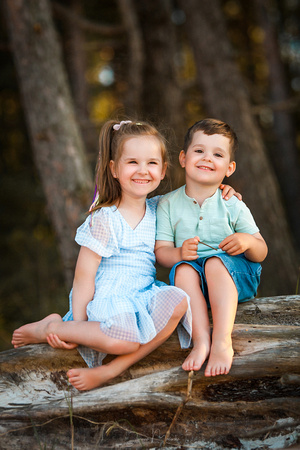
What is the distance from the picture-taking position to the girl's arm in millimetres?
2375

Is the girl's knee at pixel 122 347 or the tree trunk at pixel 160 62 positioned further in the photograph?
the tree trunk at pixel 160 62

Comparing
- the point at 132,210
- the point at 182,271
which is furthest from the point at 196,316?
the point at 132,210

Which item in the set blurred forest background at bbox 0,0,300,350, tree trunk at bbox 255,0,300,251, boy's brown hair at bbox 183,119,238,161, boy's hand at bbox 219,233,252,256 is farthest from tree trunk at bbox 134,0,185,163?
tree trunk at bbox 255,0,300,251

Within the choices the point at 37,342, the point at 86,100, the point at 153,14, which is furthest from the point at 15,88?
the point at 37,342

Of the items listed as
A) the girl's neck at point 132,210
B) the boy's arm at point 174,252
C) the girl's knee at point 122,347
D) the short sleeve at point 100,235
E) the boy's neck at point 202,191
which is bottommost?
the girl's knee at point 122,347

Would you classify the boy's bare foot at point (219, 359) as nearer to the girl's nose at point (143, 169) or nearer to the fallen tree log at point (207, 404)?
the fallen tree log at point (207, 404)

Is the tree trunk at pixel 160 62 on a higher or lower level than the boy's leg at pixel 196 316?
higher

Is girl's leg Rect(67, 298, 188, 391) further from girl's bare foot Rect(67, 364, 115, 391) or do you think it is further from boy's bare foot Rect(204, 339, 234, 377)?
boy's bare foot Rect(204, 339, 234, 377)

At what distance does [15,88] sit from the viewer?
25.9 feet

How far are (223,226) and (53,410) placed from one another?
4.14 ft

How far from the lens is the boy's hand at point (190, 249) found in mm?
2273

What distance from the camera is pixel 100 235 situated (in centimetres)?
239

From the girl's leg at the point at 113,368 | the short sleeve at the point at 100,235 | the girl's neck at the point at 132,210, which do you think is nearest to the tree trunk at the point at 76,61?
the girl's neck at the point at 132,210

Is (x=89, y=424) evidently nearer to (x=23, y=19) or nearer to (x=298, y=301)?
(x=298, y=301)
